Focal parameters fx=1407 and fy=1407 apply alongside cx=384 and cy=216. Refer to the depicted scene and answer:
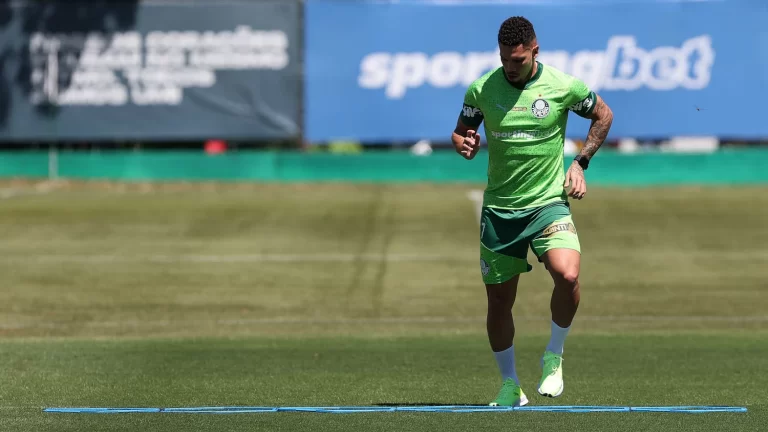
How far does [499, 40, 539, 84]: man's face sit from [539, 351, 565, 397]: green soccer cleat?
165 centimetres

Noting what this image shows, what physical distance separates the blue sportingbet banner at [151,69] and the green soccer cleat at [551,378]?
14733 millimetres

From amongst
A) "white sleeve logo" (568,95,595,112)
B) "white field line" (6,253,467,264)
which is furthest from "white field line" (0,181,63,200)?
"white sleeve logo" (568,95,595,112)

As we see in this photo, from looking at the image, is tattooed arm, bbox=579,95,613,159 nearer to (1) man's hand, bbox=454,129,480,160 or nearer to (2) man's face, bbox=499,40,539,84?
(2) man's face, bbox=499,40,539,84

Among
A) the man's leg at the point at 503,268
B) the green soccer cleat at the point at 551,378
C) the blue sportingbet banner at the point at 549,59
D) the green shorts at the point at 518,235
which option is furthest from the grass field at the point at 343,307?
the blue sportingbet banner at the point at 549,59

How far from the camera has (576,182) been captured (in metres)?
8.12

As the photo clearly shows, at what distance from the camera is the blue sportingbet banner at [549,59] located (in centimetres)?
2252

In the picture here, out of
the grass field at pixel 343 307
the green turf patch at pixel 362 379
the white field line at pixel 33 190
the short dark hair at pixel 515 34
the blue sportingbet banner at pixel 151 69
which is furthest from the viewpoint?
the blue sportingbet banner at pixel 151 69

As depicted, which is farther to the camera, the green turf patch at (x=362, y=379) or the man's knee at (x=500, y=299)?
the man's knee at (x=500, y=299)

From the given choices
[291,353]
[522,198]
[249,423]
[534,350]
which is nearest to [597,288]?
[534,350]

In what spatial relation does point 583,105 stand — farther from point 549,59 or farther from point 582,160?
point 549,59

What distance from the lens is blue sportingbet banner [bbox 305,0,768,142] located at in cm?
2252

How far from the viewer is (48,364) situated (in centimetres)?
1069

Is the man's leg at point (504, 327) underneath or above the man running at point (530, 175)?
underneath

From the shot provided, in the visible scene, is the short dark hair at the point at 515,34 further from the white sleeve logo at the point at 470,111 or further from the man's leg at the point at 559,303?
the man's leg at the point at 559,303
